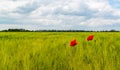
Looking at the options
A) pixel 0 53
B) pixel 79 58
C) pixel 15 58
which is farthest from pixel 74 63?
pixel 0 53

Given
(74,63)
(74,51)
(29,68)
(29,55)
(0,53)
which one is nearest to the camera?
(29,68)

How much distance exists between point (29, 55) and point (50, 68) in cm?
32

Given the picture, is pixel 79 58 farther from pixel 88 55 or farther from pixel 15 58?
pixel 15 58

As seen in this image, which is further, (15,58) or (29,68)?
(15,58)

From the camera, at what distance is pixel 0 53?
8.42ft

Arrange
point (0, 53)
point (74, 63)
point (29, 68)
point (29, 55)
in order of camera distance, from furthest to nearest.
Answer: point (0, 53) → point (29, 55) → point (74, 63) → point (29, 68)

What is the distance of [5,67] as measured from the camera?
6.89 ft

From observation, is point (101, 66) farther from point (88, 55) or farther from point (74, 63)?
point (88, 55)

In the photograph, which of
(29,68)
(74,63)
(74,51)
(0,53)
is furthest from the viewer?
(74,51)

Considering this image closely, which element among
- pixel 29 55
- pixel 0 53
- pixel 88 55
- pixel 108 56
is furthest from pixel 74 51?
pixel 0 53

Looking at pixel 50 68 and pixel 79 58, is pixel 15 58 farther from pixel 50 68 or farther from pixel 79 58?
pixel 79 58

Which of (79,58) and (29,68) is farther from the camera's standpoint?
(79,58)

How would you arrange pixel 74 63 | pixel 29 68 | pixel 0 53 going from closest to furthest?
pixel 29 68 → pixel 74 63 → pixel 0 53

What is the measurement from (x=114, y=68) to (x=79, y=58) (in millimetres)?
381
